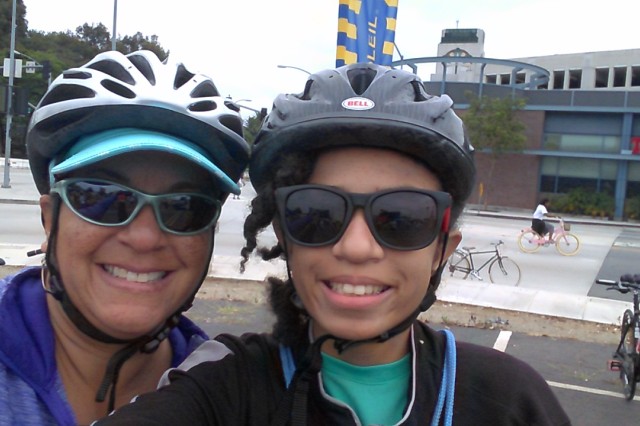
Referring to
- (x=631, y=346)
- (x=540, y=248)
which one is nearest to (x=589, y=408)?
(x=631, y=346)

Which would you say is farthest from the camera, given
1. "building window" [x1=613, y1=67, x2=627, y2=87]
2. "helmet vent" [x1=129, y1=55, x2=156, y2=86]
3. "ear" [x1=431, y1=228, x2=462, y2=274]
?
"building window" [x1=613, y1=67, x2=627, y2=87]

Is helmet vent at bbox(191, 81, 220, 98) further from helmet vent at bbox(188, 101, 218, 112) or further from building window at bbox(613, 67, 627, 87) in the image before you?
building window at bbox(613, 67, 627, 87)

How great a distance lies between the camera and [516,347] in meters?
6.99

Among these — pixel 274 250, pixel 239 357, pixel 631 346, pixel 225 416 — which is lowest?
pixel 631 346

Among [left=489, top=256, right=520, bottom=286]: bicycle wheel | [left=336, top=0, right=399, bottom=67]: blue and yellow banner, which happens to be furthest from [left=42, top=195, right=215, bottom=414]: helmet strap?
[left=489, top=256, right=520, bottom=286]: bicycle wheel

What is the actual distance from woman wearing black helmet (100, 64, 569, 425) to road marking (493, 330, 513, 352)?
216 inches

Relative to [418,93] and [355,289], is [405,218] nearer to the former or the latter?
[355,289]

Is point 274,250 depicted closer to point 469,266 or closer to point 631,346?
point 631,346

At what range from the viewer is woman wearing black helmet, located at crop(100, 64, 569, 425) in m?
1.52

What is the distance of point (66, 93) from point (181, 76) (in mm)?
349

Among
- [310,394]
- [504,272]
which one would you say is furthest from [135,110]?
[504,272]

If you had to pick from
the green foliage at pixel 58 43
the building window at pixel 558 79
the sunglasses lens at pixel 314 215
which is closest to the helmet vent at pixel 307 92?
the sunglasses lens at pixel 314 215

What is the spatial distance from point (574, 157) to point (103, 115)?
40.1m

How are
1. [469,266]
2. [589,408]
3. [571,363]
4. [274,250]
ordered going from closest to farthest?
[274,250] < [589,408] < [571,363] < [469,266]
